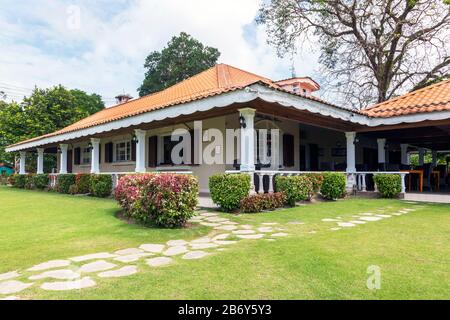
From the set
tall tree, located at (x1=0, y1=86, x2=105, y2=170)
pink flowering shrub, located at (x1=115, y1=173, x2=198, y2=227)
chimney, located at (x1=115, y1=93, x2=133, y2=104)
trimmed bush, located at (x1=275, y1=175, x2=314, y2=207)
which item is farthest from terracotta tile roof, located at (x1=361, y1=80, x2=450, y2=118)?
tall tree, located at (x1=0, y1=86, x2=105, y2=170)

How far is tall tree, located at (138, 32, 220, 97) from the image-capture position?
3862 centimetres

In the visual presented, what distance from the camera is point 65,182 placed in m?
15.5

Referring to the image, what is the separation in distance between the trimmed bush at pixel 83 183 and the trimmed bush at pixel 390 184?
11073mm

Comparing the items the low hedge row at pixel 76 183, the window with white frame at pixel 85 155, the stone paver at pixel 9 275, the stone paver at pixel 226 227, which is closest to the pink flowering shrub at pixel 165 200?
the stone paver at pixel 226 227

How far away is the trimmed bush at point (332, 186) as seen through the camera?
10297 millimetres

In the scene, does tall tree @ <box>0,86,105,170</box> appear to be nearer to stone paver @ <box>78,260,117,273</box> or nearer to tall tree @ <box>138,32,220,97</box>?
tall tree @ <box>138,32,220,97</box>

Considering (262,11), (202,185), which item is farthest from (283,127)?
(262,11)

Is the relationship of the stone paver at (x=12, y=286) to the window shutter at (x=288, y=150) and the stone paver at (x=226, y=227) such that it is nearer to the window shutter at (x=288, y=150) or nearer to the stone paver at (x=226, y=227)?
the stone paver at (x=226, y=227)

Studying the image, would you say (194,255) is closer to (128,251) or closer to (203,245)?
(203,245)

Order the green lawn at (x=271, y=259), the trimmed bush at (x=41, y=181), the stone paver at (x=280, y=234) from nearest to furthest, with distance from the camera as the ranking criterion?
1. the green lawn at (x=271, y=259)
2. the stone paver at (x=280, y=234)
3. the trimmed bush at (x=41, y=181)

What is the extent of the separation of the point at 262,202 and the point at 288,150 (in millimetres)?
6438

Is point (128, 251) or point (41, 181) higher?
point (41, 181)

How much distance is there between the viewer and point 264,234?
17.8ft

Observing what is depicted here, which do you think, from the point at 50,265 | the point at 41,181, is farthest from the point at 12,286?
the point at 41,181
